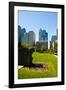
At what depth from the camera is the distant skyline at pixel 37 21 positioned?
2.36 m

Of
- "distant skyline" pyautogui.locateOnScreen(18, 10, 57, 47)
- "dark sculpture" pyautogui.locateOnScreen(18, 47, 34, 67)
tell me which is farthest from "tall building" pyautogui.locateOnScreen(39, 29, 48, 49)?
"dark sculpture" pyautogui.locateOnScreen(18, 47, 34, 67)

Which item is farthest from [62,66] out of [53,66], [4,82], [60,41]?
[4,82]

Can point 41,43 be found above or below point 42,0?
below

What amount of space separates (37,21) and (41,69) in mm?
503

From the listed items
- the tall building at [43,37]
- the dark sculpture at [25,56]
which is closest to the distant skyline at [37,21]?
the tall building at [43,37]

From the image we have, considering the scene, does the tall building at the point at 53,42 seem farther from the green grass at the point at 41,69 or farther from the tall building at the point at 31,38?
the tall building at the point at 31,38

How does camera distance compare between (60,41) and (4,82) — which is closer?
(4,82)

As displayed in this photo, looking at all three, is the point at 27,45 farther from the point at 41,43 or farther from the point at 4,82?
the point at 4,82

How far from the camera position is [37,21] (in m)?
2.40

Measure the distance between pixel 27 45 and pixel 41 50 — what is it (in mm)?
159

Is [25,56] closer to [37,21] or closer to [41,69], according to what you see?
[41,69]

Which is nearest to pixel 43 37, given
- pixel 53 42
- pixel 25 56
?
pixel 53 42

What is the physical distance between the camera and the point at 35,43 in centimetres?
239

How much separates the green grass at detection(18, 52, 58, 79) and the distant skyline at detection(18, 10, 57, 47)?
0.18m
